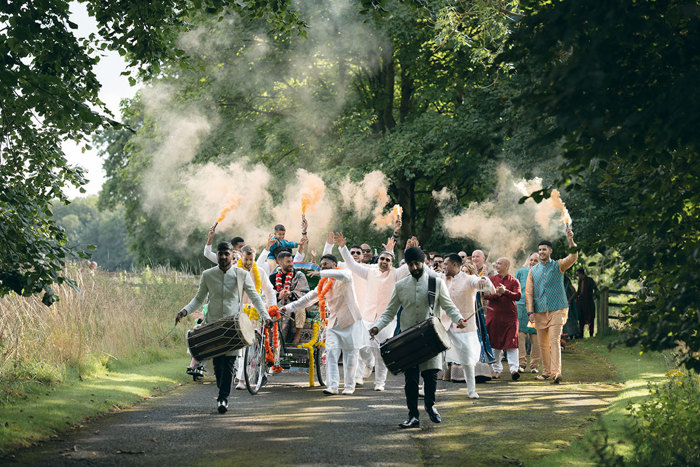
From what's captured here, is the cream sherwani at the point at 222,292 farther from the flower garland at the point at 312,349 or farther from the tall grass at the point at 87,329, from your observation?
the flower garland at the point at 312,349

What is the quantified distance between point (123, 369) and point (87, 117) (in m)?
6.43

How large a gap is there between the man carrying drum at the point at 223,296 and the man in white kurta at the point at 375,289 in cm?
331

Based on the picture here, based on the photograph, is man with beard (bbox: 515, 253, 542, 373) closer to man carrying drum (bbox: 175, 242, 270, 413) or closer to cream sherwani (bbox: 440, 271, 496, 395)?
cream sherwani (bbox: 440, 271, 496, 395)

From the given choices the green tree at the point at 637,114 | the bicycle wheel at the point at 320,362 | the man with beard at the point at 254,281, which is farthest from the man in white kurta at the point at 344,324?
the green tree at the point at 637,114

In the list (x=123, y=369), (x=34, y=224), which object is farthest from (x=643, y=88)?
(x=123, y=369)

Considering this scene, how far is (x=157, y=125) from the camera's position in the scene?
115ft

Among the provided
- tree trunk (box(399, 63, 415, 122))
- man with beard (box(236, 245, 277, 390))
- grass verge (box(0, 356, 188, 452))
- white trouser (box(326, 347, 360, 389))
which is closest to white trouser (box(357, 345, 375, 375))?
white trouser (box(326, 347, 360, 389))

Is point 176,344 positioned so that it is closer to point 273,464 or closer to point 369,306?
point 369,306

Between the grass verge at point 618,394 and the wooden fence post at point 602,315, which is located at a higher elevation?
the wooden fence post at point 602,315

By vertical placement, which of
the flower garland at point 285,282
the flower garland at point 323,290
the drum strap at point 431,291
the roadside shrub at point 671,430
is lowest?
the roadside shrub at point 671,430

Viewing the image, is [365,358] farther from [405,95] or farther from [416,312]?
[405,95]

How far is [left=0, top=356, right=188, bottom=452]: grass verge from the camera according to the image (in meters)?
9.57

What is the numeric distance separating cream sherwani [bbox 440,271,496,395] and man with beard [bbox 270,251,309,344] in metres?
2.41

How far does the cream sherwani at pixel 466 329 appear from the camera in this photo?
13943 millimetres
